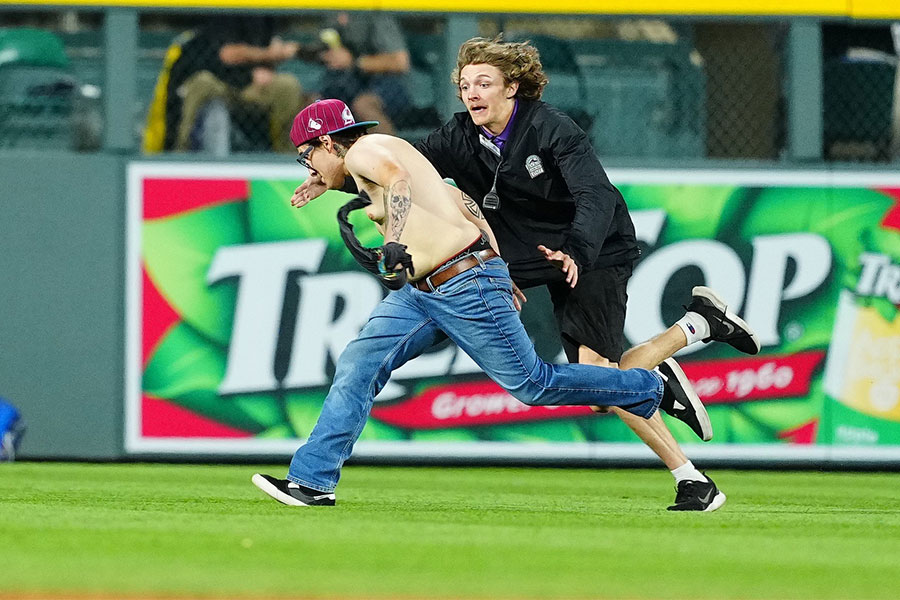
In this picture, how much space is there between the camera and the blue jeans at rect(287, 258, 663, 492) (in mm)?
7211

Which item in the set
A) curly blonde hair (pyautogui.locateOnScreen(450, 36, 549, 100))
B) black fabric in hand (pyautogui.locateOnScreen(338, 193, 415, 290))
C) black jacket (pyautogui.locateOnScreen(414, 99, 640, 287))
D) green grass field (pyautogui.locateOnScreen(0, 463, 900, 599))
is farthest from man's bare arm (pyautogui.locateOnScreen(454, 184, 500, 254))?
green grass field (pyautogui.locateOnScreen(0, 463, 900, 599))

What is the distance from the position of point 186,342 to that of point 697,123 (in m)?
4.41

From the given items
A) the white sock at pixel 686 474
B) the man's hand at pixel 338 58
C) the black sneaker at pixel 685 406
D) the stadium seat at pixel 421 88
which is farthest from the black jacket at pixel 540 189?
the man's hand at pixel 338 58

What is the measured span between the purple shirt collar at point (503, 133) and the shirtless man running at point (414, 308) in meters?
0.40

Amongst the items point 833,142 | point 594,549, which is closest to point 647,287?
point 833,142

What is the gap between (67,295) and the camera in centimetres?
1258

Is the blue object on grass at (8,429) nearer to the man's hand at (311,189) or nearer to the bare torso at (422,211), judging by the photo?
the man's hand at (311,189)

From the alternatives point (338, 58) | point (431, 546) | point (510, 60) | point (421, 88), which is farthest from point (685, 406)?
point (338, 58)

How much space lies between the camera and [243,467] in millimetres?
12383

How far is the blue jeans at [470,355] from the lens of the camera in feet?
23.7

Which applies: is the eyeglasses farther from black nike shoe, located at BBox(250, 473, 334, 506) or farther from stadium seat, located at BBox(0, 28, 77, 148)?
stadium seat, located at BBox(0, 28, 77, 148)

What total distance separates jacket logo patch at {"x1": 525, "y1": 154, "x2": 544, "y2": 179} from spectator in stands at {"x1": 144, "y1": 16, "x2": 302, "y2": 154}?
5210 millimetres

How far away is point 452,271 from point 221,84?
5.99 m

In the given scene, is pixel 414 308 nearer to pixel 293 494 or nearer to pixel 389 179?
pixel 389 179
